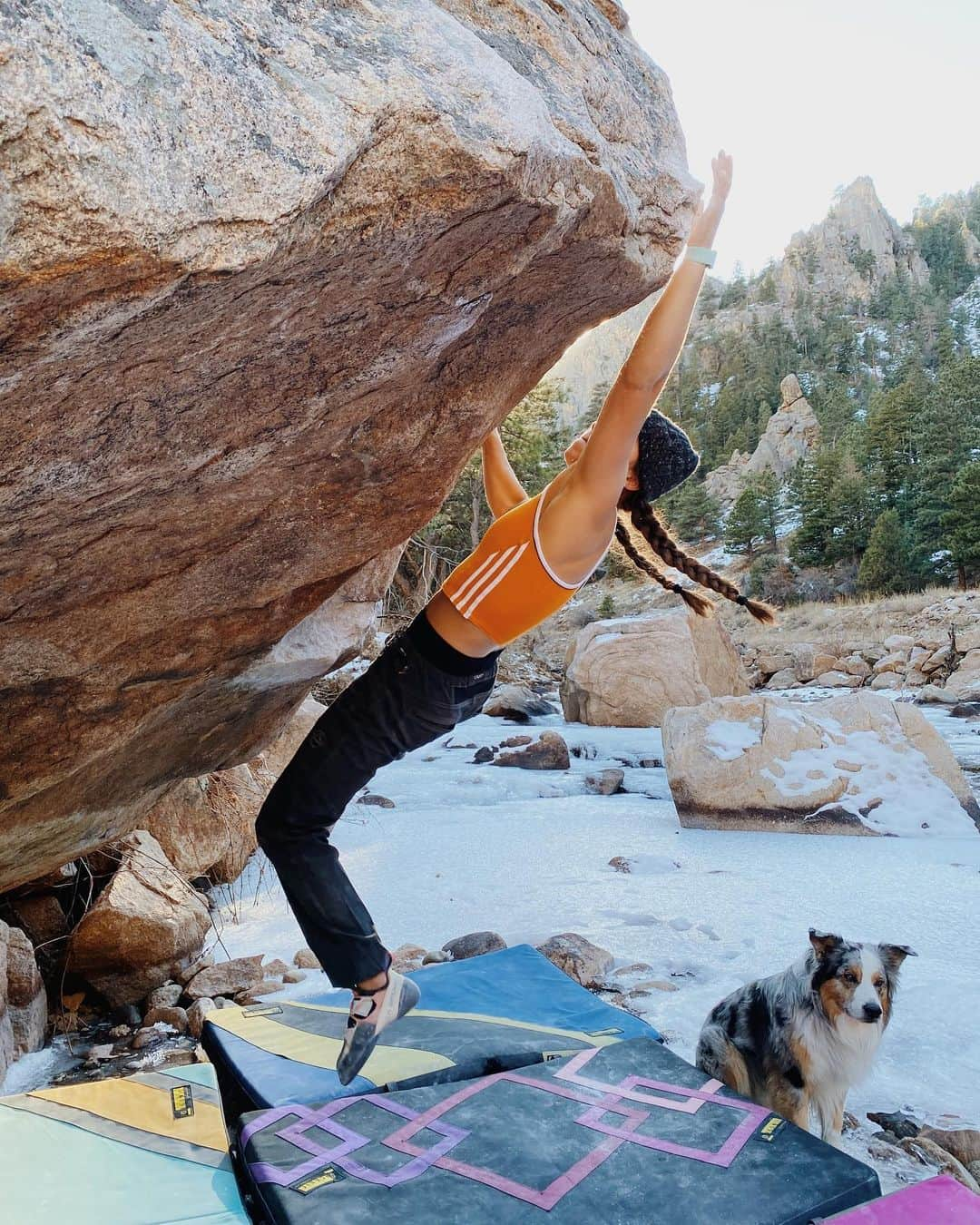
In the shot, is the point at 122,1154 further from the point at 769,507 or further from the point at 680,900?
the point at 769,507

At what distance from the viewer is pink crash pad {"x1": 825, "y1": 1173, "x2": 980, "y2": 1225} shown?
1883mm

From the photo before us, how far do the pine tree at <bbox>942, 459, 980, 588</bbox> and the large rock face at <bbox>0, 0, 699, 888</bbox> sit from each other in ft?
76.7

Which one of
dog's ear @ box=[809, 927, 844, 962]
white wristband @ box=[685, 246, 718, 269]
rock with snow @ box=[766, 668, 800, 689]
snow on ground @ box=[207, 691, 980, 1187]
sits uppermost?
white wristband @ box=[685, 246, 718, 269]

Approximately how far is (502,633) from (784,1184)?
1.35 metres

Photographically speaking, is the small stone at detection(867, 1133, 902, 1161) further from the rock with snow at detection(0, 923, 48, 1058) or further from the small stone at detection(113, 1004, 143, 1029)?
the rock with snow at detection(0, 923, 48, 1058)

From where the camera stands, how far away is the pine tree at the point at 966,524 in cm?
2298

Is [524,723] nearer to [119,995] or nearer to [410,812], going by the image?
[410,812]

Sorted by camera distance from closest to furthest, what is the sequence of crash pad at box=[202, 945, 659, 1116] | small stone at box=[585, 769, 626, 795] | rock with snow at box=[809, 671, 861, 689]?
1. crash pad at box=[202, 945, 659, 1116]
2. small stone at box=[585, 769, 626, 795]
3. rock with snow at box=[809, 671, 861, 689]

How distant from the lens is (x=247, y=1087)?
2.64 meters

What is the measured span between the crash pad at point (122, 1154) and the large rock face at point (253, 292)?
855mm

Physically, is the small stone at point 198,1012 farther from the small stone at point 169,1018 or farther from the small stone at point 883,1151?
the small stone at point 883,1151

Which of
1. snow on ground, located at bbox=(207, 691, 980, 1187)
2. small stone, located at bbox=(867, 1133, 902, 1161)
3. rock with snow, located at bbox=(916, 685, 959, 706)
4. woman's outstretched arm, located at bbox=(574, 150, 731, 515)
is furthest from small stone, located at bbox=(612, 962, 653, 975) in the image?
rock with snow, located at bbox=(916, 685, 959, 706)

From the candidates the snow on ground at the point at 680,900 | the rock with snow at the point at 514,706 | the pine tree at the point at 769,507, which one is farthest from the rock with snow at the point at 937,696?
the pine tree at the point at 769,507

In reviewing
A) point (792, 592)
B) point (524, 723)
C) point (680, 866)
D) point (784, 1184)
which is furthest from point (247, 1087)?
point (792, 592)
